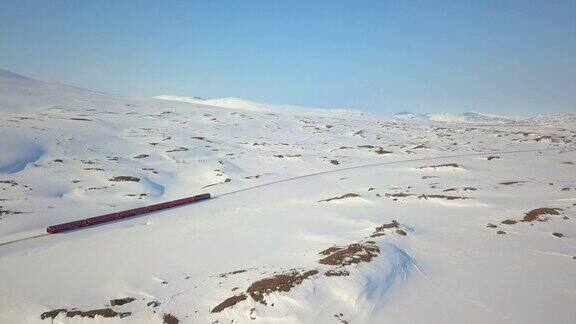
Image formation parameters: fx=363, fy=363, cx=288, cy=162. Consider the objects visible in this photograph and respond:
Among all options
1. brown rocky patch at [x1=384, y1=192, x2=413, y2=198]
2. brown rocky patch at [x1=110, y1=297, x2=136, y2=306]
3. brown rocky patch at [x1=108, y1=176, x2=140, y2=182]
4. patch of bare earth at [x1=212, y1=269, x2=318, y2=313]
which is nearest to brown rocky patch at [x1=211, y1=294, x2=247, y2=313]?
patch of bare earth at [x1=212, y1=269, x2=318, y2=313]

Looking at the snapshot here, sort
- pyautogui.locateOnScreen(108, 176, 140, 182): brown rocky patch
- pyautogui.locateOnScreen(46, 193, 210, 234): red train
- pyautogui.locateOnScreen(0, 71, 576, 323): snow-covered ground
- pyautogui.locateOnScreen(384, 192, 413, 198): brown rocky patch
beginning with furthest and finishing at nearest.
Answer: pyautogui.locateOnScreen(108, 176, 140, 182): brown rocky patch → pyautogui.locateOnScreen(384, 192, 413, 198): brown rocky patch → pyautogui.locateOnScreen(46, 193, 210, 234): red train → pyautogui.locateOnScreen(0, 71, 576, 323): snow-covered ground

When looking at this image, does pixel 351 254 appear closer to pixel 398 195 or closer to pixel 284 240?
pixel 284 240

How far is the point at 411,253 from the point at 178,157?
185 ft

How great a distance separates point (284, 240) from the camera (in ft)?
82.5

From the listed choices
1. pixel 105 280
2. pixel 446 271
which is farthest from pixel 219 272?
pixel 446 271

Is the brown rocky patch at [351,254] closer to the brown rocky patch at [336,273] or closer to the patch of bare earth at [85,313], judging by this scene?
the brown rocky patch at [336,273]

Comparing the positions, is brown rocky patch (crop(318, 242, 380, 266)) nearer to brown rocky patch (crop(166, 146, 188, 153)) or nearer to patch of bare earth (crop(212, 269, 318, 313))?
patch of bare earth (crop(212, 269, 318, 313))

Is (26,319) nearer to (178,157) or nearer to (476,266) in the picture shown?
(476,266)

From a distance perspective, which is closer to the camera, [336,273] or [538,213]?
[336,273]

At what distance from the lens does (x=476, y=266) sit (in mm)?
17250

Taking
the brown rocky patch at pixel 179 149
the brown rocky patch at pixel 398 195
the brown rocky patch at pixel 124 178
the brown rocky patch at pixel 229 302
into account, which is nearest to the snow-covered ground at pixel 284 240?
the brown rocky patch at pixel 229 302

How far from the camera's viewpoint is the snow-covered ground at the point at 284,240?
15.0m

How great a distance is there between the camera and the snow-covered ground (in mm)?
15016

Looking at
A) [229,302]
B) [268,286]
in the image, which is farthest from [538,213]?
[229,302]
